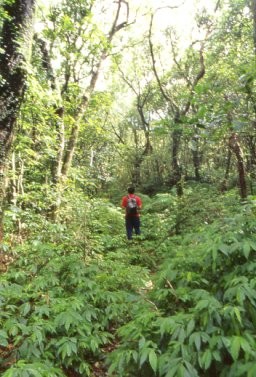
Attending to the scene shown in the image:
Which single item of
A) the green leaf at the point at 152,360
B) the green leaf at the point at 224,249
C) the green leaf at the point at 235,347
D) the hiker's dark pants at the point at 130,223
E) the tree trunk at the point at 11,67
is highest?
the tree trunk at the point at 11,67

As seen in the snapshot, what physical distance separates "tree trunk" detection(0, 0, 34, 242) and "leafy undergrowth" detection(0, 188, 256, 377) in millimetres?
1632

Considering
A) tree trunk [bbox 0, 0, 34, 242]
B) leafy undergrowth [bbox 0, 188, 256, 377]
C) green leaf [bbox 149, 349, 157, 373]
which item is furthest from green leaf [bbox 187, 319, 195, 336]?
tree trunk [bbox 0, 0, 34, 242]

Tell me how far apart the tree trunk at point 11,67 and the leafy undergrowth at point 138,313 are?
64.3 inches

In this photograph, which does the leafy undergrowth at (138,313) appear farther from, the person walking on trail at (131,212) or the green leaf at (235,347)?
the person walking on trail at (131,212)

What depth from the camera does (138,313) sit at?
15.3 ft

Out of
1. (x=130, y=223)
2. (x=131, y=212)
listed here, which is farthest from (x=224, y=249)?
Answer: (x=130, y=223)

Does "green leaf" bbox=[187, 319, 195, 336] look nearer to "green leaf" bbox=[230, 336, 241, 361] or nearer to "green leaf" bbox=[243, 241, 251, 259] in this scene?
"green leaf" bbox=[230, 336, 241, 361]

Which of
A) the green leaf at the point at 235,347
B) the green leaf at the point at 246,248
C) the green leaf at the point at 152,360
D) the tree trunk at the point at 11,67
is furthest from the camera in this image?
the tree trunk at the point at 11,67

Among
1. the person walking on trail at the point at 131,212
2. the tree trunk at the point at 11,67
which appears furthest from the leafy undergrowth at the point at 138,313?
the person walking on trail at the point at 131,212

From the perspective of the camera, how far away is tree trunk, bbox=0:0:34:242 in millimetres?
6078

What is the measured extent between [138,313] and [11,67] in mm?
4620

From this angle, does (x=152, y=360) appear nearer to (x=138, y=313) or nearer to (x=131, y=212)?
(x=138, y=313)

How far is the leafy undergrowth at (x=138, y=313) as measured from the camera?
3.36 meters

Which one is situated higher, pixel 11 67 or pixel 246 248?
pixel 11 67
